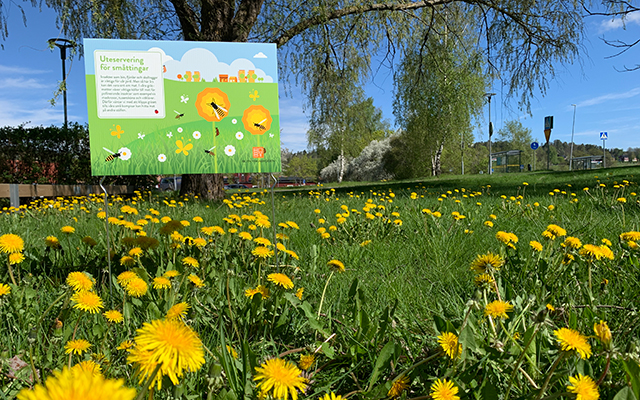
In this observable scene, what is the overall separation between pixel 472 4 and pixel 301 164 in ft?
211

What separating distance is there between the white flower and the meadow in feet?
1.33

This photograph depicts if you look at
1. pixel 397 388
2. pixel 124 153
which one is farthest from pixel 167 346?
pixel 124 153

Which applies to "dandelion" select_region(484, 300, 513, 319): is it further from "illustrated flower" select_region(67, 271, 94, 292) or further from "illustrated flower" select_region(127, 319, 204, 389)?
"illustrated flower" select_region(67, 271, 94, 292)

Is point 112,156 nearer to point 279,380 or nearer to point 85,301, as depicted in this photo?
point 85,301

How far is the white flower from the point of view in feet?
6.93

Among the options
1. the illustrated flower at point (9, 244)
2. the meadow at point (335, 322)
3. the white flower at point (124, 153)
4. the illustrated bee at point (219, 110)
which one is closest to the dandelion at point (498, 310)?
the meadow at point (335, 322)

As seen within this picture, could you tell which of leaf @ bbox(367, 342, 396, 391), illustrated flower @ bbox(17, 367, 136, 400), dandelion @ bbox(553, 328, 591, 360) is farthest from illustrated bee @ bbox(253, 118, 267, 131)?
illustrated flower @ bbox(17, 367, 136, 400)

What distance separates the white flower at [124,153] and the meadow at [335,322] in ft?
1.33

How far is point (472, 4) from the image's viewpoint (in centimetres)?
670

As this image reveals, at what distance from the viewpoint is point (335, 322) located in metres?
1.40

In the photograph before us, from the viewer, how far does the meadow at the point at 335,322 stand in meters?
0.77

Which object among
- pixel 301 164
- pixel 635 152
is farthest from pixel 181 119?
pixel 635 152

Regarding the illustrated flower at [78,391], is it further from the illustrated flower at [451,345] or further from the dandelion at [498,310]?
the dandelion at [498,310]

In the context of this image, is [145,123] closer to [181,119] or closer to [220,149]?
[181,119]
